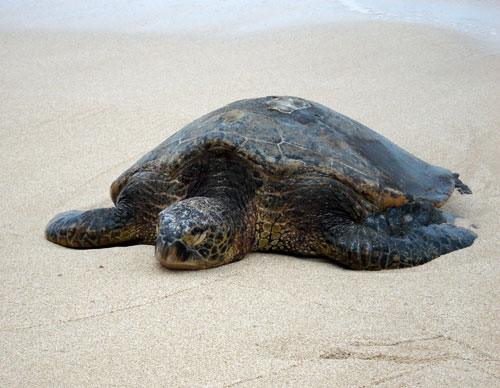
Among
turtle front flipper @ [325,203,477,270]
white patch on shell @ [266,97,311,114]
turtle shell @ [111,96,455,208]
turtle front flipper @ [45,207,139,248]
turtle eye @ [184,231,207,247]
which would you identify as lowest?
turtle front flipper @ [45,207,139,248]

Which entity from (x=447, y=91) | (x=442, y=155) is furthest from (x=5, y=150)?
(x=447, y=91)

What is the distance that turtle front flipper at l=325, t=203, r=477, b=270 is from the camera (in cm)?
329

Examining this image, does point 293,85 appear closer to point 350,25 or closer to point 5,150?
point 350,25

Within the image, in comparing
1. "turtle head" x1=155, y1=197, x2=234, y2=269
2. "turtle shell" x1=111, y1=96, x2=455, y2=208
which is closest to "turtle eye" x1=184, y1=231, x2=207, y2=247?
"turtle head" x1=155, y1=197, x2=234, y2=269

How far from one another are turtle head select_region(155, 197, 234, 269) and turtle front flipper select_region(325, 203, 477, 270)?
67cm

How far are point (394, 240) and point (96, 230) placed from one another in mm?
1906

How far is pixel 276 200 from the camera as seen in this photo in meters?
3.48

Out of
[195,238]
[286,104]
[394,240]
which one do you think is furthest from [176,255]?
[286,104]

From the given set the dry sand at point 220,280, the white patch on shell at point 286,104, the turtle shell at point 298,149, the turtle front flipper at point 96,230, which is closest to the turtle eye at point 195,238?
the dry sand at point 220,280

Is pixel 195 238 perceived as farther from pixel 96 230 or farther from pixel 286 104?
pixel 286 104

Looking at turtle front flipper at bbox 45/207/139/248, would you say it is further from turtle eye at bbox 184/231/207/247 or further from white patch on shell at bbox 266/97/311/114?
white patch on shell at bbox 266/97/311/114

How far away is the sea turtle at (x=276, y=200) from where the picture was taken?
331cm

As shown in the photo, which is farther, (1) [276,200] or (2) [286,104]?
(2) [286,104]

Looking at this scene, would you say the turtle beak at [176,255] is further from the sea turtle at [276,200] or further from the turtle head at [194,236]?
the sea turtle at [276,200]
